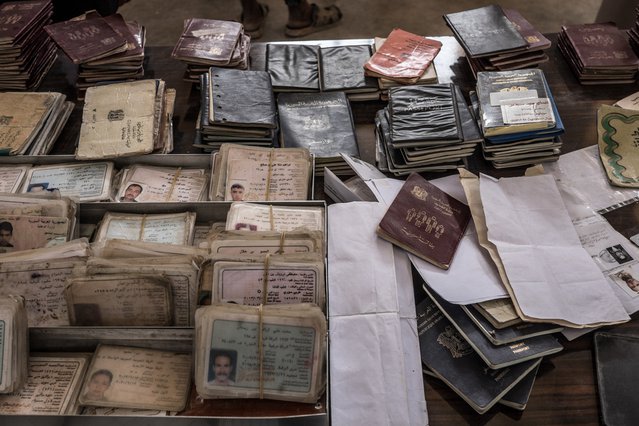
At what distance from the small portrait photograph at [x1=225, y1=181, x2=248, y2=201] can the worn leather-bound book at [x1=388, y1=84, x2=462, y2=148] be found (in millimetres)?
608

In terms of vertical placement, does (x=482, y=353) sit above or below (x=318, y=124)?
below

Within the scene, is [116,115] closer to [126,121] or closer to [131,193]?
[126,121]

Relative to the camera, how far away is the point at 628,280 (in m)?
1.90

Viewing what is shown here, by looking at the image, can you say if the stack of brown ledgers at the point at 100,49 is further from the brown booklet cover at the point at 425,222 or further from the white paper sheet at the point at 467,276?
the white paper sheet at the point at 467,276

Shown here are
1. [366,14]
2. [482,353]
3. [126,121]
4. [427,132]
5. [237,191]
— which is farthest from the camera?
[366,14]

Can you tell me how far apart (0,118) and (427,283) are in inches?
75.0

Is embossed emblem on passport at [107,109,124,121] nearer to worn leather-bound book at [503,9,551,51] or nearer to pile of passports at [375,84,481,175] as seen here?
pile of passports at [375,84,481,175]

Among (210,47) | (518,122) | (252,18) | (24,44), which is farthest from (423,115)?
(252,18)

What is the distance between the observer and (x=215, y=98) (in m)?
2.33

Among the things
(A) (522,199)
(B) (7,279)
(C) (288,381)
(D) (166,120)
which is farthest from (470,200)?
(B) (7,279)

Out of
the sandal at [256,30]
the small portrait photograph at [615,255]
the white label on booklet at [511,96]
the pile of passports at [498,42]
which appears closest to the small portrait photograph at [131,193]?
the white label on booklet at [511,96]

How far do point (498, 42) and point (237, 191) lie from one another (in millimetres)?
1460

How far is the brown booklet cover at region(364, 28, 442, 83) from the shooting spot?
102 inches

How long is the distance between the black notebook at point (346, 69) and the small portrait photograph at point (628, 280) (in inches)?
51.2
